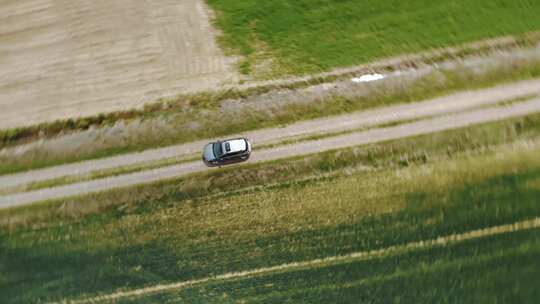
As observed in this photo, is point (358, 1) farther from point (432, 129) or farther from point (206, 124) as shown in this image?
point (206, 124)

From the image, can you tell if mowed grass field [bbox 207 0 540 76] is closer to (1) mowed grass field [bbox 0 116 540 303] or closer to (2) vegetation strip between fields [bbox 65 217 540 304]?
(1) mowed grass field [bbox 0 116 540 303]

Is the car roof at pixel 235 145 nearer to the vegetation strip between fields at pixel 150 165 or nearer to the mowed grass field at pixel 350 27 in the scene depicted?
the vegetation strip between fields at pixel 150 165

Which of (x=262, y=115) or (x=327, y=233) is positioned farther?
(x=262, y=115)

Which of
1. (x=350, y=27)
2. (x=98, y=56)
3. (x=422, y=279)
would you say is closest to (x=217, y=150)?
(x=98, y=56)

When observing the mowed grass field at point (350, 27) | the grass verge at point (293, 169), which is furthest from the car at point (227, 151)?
the mowed grass field at point (350, 27)

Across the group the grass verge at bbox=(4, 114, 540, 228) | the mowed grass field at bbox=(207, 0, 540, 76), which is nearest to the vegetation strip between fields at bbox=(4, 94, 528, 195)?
the grass verge at bbox=(4, 114, 540, 228)

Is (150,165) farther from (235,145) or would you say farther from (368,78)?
(368,78)
